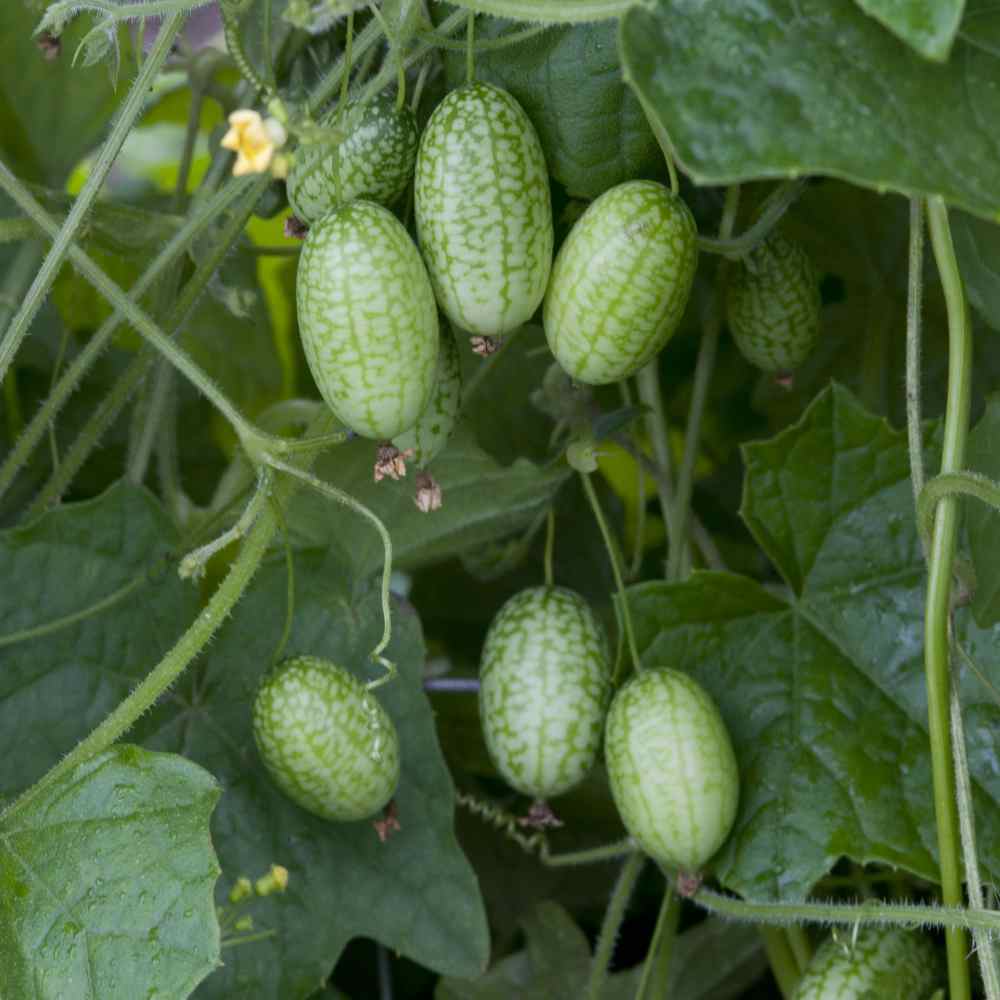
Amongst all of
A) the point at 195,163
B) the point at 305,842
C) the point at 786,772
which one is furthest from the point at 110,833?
the point at 195,163

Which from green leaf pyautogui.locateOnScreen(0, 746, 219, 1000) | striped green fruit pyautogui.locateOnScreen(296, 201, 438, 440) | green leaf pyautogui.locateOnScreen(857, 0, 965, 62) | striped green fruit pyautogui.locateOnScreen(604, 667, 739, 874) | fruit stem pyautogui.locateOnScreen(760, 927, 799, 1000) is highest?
green leaf pyautogui.locateOnScreen(857, 0, 965, 62)

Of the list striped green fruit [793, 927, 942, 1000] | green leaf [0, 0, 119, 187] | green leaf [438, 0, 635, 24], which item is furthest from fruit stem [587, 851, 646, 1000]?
green leaf [0, 0, 119, 187]

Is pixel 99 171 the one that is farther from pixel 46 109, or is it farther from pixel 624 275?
pixel 46 109

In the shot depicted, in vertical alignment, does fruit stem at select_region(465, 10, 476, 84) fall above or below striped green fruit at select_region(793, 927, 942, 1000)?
above

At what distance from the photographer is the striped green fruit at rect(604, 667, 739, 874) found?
937 mm

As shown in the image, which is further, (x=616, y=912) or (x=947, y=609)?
(x=616, y=912)

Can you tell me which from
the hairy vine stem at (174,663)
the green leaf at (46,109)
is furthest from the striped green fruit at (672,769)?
the green leaf at (46,109)

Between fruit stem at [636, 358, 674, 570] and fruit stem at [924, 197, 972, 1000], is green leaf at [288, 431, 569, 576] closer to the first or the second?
fruit stem at [636, 358, 674, 570]

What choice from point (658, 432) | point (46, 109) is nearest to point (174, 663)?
point (658, 432)

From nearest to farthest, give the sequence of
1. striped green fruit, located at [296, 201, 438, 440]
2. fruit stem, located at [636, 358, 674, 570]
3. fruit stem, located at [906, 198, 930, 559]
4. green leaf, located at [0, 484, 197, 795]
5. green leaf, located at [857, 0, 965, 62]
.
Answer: green leaf, located at [857, 0, 965, 62]
striped green fruit, located at [296, 201, 438, 440]
fruit stem, located at [906, 198, 930, 559]
green leaf, located at [0, 484, 197, 795]
fruit stem, located at [636, 358, 674, 570]

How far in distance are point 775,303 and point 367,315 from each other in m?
0.36

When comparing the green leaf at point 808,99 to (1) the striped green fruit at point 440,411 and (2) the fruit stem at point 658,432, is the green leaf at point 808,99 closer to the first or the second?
(1) the striped green fruit at point 440,411

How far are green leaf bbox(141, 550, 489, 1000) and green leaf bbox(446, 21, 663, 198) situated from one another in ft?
1.23

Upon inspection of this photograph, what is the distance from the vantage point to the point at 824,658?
1.06m
